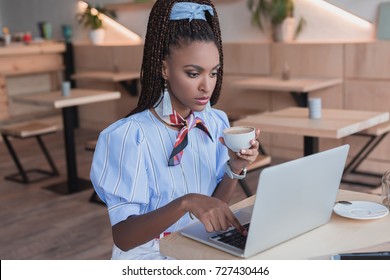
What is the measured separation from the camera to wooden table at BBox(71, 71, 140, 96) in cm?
633

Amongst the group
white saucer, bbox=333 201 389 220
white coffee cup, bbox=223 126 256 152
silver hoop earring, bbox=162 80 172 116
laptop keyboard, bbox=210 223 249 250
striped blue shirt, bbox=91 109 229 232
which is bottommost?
white saucer, bbox=333 201 389 220

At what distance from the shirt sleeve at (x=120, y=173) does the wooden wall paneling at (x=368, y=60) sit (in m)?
3.63

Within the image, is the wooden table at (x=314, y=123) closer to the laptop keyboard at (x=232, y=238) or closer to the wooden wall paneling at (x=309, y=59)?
the wooden wall paneling at (x=309, y=59)

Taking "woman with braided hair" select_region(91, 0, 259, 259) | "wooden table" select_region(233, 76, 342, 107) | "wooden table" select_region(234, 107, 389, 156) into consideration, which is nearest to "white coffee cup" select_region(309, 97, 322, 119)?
"wooden table" select_region(234, 107, 389, 156)

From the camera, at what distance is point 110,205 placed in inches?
60.4

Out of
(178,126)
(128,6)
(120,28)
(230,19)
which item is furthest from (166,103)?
(120,28)

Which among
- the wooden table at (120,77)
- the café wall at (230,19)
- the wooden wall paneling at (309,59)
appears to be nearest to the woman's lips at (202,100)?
the wooden wall paneling at (309,59)

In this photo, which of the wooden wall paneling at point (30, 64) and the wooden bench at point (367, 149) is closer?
the wooden bench at point (367, 149)

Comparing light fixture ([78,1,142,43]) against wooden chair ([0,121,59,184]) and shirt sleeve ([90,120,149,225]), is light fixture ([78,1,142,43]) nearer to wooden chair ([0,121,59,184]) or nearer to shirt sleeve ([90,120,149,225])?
wooden chair ([0,121,59,184])

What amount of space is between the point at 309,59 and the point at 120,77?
203cm

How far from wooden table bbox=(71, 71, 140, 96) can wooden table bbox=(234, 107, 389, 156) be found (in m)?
2.71

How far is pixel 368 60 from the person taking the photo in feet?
16.0

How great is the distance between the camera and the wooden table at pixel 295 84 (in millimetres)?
4789
